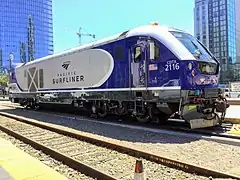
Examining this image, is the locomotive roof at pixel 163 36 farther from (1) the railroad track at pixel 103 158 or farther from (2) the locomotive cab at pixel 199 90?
(1) the railroad track at pixel 103 158

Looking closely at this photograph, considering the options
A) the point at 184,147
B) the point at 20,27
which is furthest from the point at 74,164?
the point at 20,27

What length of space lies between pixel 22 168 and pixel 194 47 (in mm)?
6920

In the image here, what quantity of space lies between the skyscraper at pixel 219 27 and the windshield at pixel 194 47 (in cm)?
5113

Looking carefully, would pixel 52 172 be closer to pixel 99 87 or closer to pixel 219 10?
pixel 99 87

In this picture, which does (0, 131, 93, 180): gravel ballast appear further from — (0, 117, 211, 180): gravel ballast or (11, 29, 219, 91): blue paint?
(11, 29, 219, 91): blue paint

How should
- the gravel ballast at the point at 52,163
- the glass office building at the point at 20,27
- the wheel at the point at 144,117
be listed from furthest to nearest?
the glass office building at the point at 20,27
the wheel at the point at 144,117
the gravel ballast at the point at 52,163

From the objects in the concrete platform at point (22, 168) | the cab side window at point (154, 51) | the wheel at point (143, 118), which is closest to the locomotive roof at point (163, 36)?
the cab side window at point (154, 51)

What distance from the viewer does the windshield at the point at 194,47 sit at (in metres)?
10.6

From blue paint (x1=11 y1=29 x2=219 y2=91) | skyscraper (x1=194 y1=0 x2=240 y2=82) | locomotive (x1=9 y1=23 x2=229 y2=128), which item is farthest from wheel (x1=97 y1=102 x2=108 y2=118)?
skyscraper (x1=194 y1=0 x2=240 y2=82)

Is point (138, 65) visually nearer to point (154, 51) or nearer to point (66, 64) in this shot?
point (154, 51)

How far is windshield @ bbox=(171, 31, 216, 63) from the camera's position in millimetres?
10586

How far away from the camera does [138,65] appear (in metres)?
11.7

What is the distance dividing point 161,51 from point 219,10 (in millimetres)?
58322

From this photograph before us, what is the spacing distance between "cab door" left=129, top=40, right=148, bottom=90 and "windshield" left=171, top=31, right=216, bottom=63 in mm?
1234
